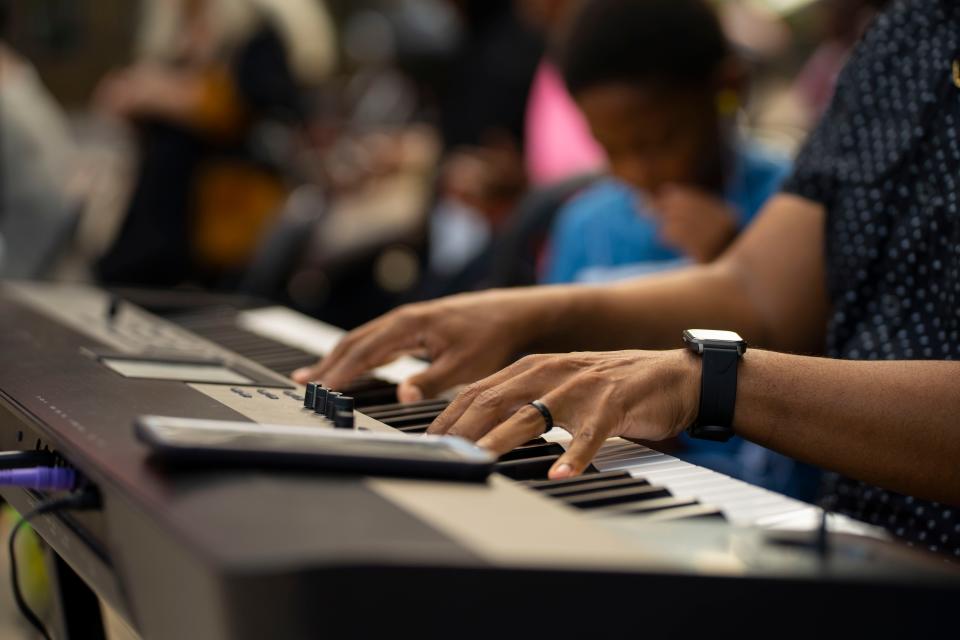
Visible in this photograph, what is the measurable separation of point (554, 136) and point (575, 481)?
213 centimetres

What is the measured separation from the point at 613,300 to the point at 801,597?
773mm

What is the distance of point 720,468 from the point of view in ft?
5.56

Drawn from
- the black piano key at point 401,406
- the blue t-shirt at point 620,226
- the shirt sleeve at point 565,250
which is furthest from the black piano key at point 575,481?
the shirt sleeve at point 565,250

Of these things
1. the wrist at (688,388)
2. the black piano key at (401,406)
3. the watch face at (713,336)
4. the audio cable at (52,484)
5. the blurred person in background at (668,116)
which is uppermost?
the blurred person in background at (668,116)

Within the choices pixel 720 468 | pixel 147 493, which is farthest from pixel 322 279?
pixel 147 493

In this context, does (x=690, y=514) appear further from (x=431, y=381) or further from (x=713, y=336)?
(x=431, y=381)

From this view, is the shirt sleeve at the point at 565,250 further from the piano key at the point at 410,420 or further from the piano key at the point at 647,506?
the piano key at the point at 647,506

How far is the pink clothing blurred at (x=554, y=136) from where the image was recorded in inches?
113

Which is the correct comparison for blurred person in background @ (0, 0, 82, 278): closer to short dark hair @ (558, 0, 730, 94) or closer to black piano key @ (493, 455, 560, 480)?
short dark hair @ (558, 0, 730, 94)

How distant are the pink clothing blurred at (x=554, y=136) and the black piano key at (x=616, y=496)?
1965 mm

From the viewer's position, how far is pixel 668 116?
6.68 feet

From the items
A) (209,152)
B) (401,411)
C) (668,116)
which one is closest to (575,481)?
(401,411)

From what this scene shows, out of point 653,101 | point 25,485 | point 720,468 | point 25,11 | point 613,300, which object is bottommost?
point 720,468

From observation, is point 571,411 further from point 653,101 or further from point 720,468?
point 653,101
